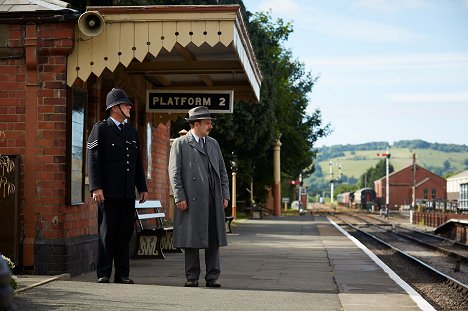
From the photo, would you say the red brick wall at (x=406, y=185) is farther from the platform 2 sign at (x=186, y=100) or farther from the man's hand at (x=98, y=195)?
the man's hand at (x=98, y=195)

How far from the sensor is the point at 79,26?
9125 millimetres

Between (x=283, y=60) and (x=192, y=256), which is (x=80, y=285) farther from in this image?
(x=283, y=60)

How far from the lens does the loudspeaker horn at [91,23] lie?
913 cm

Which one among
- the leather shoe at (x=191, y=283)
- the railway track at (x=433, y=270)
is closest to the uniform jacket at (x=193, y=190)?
the leather shoe at (x=191, y=283)

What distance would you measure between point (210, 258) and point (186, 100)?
174 inches

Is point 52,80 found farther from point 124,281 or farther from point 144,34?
point 124,281

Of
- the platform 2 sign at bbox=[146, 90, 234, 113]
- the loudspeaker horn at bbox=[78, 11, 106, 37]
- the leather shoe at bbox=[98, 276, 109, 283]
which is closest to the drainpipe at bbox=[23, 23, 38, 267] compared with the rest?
the loudspeaker horn at bbox=[78, 11, 106, 37]

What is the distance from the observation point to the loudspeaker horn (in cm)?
913

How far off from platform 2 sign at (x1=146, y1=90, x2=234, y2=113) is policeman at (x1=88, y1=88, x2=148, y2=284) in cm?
390

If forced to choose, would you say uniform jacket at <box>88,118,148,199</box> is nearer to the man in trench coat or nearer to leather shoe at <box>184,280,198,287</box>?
→ the man in trench coat

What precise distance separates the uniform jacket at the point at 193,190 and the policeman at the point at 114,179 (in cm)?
43

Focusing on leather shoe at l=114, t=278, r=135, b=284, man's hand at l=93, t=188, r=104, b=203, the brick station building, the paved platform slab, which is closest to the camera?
the paved platform slab

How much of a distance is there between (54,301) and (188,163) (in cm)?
233

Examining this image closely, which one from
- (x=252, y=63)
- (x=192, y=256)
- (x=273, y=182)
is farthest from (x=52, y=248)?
(x=273, y=182)
